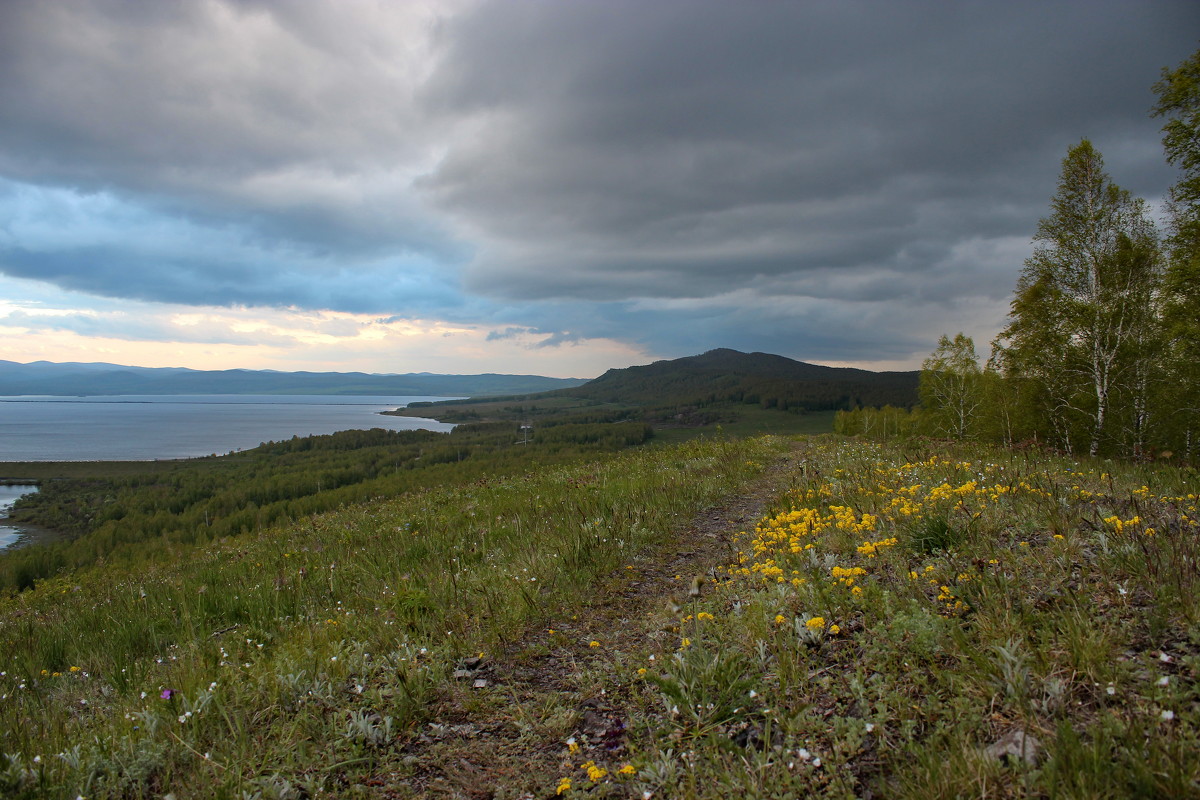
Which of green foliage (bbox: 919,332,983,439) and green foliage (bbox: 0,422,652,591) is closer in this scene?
green foliage (bbox: 919,332,983,439)

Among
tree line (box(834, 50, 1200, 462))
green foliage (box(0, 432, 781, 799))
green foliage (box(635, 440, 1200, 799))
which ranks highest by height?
tree line (box(834, 50, 1200, 462))

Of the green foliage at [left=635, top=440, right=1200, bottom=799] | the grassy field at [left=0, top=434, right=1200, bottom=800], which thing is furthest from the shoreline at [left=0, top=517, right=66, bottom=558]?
the green foliage at [left=635, top=440, right=1200, bottom=799]

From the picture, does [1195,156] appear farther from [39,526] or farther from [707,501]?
[39,526]

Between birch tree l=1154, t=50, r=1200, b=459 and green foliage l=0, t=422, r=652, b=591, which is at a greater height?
birch tree l=1154, t=50, r=1200, b=459

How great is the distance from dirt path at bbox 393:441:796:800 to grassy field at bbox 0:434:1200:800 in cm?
2

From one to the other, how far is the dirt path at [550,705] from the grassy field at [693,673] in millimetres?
22

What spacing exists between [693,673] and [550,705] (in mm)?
1062

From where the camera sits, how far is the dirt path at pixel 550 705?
3.11 m

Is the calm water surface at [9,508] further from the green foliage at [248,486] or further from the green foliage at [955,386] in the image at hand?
the green foliage at [955,386]

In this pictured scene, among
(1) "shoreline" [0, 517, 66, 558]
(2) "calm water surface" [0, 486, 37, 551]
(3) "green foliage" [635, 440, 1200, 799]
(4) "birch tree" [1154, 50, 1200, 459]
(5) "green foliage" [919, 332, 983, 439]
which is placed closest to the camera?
(3) "green foliage" [635, 440, 1200, 799]

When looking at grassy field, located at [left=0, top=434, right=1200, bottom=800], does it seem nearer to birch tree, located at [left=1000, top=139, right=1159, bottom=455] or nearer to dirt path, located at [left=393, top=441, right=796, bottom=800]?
dirt path, located at [left=393, top=441, right=796, bottom=800]

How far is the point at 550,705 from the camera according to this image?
375cm

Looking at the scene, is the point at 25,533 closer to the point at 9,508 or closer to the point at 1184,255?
the point at 9,508

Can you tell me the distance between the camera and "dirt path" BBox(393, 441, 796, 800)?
3.11 metres
